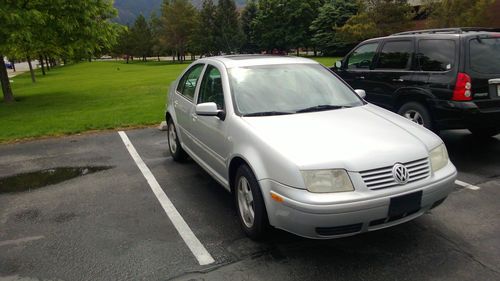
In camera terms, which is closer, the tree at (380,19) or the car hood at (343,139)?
the car hood at (343,139)

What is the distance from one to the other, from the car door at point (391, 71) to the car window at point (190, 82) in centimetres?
336

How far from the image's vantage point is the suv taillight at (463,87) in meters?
5.83

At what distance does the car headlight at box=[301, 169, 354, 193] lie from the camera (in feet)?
10.2

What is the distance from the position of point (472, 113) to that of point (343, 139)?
331 centimetres

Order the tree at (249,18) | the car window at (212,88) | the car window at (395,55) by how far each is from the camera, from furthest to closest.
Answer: the tree at (249,18) → the car window at (395,55) → the car window at (212,88)

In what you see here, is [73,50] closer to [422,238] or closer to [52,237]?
[52,237]

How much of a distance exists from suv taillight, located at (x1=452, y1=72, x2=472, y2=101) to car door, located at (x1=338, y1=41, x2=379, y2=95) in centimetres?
188

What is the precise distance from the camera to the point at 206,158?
4812 mm

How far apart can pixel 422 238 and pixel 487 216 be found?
95 cm

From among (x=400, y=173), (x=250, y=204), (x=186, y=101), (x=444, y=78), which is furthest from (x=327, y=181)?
(x=444, y=78)

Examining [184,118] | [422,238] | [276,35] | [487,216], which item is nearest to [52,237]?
[184,118]

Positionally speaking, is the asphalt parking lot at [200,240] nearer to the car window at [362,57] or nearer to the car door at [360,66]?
the car door at [360,66]

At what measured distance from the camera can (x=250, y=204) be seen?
148 inches

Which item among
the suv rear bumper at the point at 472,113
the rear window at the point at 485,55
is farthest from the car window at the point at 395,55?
the suv rear bumper at the point at 472,113
